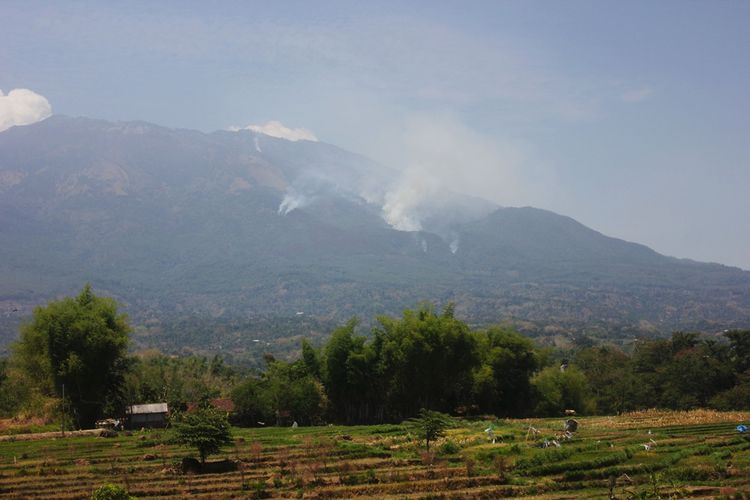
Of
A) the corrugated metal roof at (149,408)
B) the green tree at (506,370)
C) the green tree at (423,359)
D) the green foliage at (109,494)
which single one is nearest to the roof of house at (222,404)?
the corrugated metal roof at (149,408)

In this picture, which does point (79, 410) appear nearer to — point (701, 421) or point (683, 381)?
point (701, 421)

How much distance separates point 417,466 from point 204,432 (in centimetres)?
647

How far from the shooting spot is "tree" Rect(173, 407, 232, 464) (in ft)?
73.3

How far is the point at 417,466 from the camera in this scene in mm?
22312

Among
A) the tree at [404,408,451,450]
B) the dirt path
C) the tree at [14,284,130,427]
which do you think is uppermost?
the tree at [14,284,130,427]

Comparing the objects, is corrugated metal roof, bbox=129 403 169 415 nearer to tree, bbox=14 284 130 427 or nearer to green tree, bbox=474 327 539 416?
tree, bbox=14 284 130 427

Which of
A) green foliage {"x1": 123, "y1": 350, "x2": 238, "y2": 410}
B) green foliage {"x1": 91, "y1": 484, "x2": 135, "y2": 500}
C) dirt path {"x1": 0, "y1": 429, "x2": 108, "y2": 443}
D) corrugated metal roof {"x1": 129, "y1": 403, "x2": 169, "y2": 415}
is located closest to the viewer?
green foliage {"x1": 91, "y1": 484, "x2": 135, "y2": 500}

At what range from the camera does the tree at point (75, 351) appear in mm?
35812

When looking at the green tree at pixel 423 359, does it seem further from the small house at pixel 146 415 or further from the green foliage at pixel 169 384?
the small house at pixel 146 415

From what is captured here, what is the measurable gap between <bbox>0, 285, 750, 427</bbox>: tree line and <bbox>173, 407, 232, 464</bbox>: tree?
15.2 m

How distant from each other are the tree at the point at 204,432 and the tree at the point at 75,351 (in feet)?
49.5

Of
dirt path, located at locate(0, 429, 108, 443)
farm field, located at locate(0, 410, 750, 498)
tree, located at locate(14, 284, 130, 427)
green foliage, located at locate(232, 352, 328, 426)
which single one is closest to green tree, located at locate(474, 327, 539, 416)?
green foliage, located at locate(232, 352, 328, 426)

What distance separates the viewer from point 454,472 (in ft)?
69.3

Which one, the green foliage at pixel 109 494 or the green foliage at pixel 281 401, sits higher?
the green foliage at pixel 109 494
